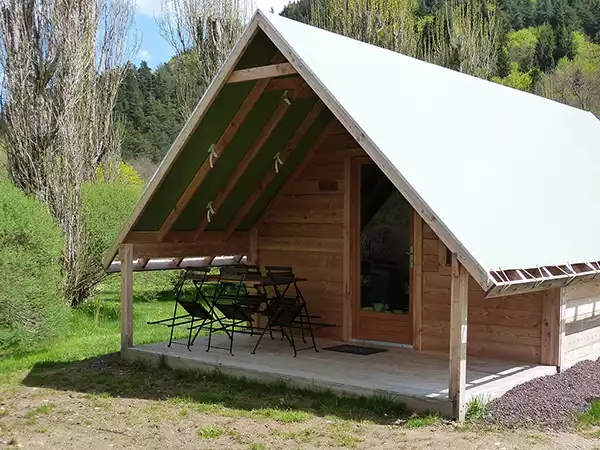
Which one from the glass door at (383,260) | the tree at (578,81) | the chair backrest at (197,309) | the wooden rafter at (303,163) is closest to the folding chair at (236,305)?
the chair backrest at (197,309)

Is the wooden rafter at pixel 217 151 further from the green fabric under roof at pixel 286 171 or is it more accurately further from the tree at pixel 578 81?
the tree at pixel 578 81

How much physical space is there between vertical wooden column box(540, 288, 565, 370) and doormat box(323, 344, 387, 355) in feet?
5.62

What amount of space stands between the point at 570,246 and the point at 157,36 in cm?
1586

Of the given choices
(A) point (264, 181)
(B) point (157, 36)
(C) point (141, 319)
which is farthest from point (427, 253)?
(B) point (157, 36)

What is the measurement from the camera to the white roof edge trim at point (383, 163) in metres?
5.14

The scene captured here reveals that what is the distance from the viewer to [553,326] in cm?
701

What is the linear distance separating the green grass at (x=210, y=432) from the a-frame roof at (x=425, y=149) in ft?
7.24

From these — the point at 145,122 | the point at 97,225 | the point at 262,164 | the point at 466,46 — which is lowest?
the point at 97,225

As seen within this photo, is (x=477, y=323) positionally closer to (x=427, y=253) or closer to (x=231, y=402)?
(x=427, y=253)

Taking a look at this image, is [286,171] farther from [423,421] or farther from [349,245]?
[423,421]

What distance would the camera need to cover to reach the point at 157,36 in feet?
65.8

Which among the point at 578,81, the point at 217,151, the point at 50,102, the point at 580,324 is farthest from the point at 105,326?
the point at 578,81

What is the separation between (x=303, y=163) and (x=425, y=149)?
2.80m

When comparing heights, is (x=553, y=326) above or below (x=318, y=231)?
below
